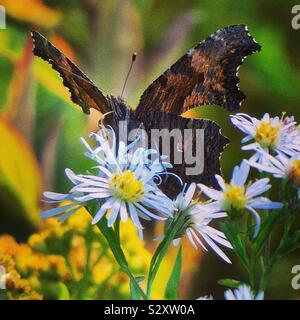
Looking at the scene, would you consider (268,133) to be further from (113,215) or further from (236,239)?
(113,215)

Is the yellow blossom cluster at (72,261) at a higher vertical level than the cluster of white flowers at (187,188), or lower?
lower

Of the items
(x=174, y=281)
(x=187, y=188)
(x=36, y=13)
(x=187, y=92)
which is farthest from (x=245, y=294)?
(x=36, y=13)

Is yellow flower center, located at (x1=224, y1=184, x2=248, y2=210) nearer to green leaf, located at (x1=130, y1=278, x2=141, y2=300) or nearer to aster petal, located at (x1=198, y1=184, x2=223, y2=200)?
aster petal, located at (x1=198, y1=184, x2=223, y2=200)

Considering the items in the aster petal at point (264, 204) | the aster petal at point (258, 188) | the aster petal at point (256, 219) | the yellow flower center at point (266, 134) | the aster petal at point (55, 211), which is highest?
the yellow flower center at point (266, 134)

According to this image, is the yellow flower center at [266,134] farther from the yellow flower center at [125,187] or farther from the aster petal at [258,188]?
the yellow flower center at [125,187]

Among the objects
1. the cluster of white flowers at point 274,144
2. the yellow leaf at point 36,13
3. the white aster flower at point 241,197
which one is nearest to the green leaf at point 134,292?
the white aster flower at point 241,197

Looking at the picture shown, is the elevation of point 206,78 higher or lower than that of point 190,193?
higher

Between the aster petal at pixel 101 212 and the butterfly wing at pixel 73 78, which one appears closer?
the aster petal at pixel 101 212
